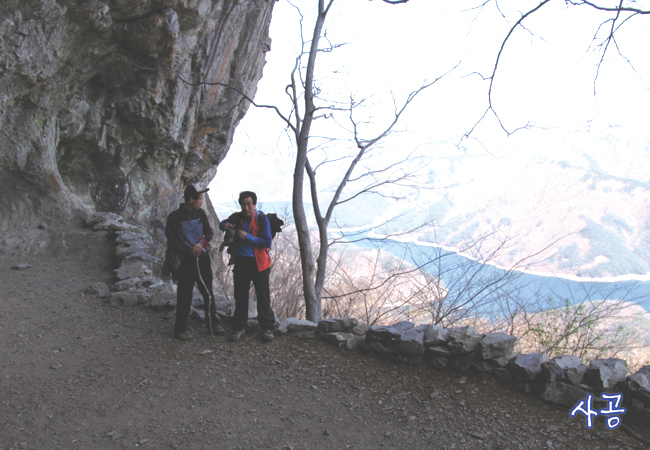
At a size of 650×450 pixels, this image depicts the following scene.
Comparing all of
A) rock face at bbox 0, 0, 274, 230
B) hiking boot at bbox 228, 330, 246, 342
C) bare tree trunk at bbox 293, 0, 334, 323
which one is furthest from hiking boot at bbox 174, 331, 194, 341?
rock face at bbox 0, 0, 274, 230

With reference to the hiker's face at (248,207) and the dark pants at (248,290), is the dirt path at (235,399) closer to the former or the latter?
the dark pants at (248,290)

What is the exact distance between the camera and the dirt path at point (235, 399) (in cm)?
316

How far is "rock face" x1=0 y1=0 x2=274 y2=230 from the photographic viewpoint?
696 centimetres

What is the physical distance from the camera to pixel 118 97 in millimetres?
9180

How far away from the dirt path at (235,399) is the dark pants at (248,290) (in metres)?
0.25

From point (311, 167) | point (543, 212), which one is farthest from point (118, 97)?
point (543, 212)

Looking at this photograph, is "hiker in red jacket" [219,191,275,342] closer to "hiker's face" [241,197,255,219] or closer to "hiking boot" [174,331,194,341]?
"hiker's face" [241,197,255,219]

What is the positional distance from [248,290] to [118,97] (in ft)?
22.0

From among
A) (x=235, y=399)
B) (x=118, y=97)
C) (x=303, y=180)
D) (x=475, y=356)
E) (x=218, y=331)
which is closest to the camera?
(x=235, y=399)

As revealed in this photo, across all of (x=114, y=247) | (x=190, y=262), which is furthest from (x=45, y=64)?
(x=190, y=262)

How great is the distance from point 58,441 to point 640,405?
430 centimetres

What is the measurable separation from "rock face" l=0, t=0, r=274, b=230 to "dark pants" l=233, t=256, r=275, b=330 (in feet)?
10.5

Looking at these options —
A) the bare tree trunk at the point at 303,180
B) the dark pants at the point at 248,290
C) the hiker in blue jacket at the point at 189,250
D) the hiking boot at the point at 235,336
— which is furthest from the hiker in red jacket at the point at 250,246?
the bare tree trunk at the point at 303,180

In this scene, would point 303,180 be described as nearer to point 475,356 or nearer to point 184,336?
point 184,336
